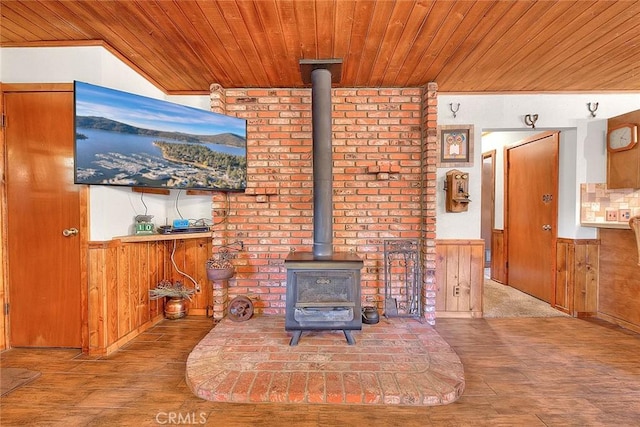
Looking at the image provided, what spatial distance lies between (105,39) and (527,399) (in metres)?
3.67

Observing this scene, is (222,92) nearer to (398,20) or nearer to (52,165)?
(52,165)

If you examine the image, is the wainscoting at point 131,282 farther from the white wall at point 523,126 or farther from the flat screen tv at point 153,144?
the flat screen tv at point 153,144

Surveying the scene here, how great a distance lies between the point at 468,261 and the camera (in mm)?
3021

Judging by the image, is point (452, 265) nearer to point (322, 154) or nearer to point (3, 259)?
point (322, 154)

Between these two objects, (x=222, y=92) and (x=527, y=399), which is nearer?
(x=527, y=399)

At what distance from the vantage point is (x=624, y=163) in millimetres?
2857

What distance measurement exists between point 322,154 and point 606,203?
119 inches

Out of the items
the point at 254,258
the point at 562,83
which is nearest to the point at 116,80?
the point at 254,258

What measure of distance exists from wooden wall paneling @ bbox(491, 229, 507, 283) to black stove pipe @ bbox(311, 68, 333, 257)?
10.3 feet

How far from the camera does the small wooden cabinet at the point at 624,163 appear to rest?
2746 millimetres

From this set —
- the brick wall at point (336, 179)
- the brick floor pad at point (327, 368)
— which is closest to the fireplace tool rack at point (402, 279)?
the brick wall at point (336, 179)

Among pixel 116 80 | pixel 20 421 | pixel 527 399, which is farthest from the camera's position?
pixel 116 80

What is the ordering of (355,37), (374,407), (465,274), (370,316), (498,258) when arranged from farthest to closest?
(498,258), (465,274), (370,316), (355,37), (374,407)

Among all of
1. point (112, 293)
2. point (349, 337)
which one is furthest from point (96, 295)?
point (349, 337)
